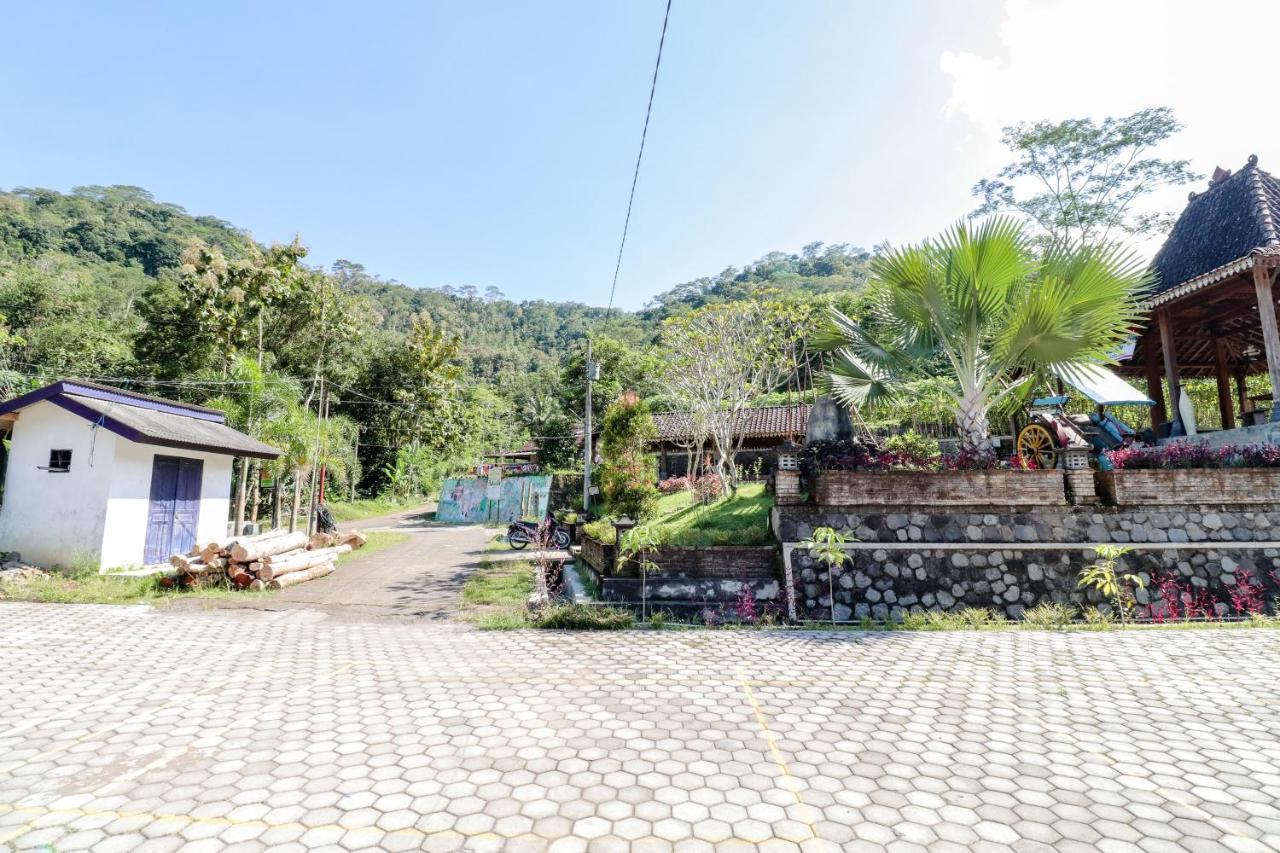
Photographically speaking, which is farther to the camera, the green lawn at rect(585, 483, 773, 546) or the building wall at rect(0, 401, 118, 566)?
the building wall at rect(0, 401, 118, 566)

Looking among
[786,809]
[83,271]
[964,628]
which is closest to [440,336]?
[83,271]

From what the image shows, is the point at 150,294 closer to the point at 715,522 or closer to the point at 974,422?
the point at 715,522

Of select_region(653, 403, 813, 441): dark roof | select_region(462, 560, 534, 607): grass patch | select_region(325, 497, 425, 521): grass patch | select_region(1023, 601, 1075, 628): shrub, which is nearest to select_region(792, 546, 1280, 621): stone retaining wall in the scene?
select_region(1023, 601, 1075, 628): shrub

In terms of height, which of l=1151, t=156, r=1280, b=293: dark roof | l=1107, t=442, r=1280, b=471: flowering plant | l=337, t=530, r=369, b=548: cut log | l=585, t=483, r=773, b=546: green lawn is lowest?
l=337, t=530, r=369, b=548: cut log

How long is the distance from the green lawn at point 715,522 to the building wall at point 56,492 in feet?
27.2

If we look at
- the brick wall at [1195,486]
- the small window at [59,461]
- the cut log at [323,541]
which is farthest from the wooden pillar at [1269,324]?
the small window at [59,461]

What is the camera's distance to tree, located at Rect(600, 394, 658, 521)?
10367 mm

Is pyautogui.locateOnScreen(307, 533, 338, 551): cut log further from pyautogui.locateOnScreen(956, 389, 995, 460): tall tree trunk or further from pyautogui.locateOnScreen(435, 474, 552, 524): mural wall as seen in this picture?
pyautogui.locateOnScreen(956, 389, 995, 460): tall tree trunk

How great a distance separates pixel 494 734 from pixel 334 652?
3.15 metres

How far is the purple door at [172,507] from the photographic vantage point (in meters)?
10.5

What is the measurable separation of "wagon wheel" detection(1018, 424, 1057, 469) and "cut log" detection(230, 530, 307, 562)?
12111 millimetres

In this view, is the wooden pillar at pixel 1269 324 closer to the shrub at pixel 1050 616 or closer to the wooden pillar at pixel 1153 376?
the wooden pillar at pixel 1153 376

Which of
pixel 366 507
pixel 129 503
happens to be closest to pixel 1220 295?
pixel 129 503

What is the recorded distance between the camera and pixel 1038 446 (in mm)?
8031
